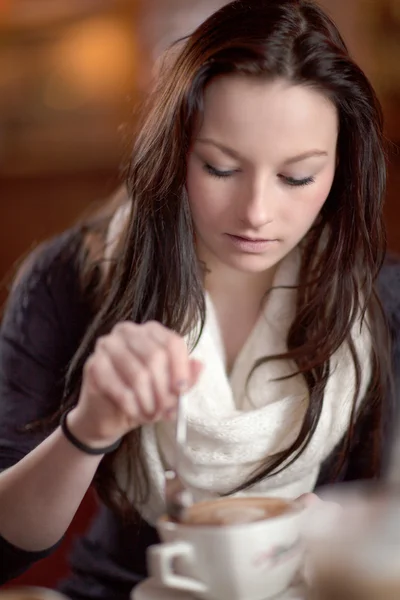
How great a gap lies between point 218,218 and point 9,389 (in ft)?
1.18

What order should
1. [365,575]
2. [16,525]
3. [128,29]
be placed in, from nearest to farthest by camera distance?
1. [365,575]
2. [16,525]
3. [128,29]

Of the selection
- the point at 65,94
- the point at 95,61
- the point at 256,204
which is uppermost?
the point at 95,61

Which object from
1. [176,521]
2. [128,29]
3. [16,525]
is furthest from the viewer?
[128,29]

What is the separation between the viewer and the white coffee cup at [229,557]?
0.62 metres

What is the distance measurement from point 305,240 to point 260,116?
29 cm

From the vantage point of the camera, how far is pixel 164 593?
2.15ft

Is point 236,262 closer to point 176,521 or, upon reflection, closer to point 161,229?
point 161,229

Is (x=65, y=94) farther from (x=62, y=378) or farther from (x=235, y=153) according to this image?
(x=235, y=153)

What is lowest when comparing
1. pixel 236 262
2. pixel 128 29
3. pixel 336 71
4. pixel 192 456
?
pixel 192 456

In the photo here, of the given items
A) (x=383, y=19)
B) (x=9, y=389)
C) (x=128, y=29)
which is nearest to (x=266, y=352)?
(x=9, y=389)

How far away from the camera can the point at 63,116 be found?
407 centimetres

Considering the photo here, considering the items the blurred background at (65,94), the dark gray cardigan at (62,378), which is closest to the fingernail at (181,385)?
the dark gray cardigan at (62,378)

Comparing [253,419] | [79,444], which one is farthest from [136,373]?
[253,419]

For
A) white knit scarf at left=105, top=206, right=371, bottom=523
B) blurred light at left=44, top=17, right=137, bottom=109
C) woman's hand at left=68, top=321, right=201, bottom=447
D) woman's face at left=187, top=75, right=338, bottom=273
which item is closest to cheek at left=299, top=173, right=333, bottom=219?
woman's face at left=187, top=75, right=338, bottom=273
